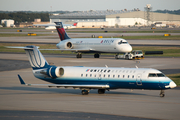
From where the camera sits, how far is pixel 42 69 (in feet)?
98.3

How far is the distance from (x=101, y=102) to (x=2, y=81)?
17.2 metres

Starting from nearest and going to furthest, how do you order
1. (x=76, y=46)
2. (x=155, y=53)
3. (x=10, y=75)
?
(x=10, y=75)
(x=76, y=46)
(x=155, y=53)

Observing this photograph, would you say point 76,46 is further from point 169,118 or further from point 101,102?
point 169,118

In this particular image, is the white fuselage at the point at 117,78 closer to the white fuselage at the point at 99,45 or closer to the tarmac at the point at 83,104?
the tarmac at the point at 83,104

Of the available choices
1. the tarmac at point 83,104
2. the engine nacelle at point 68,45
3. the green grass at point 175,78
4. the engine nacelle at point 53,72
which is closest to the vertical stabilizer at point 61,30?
the engine nacelle at point 68,45

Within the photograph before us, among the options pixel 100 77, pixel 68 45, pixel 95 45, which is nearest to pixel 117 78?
pixel 100 77

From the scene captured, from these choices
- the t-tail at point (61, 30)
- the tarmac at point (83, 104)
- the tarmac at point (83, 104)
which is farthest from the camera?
the t-tail at point (61, 30)

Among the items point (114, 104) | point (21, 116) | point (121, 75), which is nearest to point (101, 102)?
point (114, 104)

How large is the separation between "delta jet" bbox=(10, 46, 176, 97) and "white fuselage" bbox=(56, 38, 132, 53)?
103ft

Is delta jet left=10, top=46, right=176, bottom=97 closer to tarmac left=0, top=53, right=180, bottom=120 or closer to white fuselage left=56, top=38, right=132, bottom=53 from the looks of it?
tarmac left=0, top=53, right=180, bottom=120

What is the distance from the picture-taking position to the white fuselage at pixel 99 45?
2363 inches

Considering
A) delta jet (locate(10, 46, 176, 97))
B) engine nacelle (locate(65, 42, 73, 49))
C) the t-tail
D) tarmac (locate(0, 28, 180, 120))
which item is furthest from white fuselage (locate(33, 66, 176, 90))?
the t-tail

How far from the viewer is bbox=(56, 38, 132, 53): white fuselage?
2363 inches

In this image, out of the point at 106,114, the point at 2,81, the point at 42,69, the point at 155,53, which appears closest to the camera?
the point at 106,114
